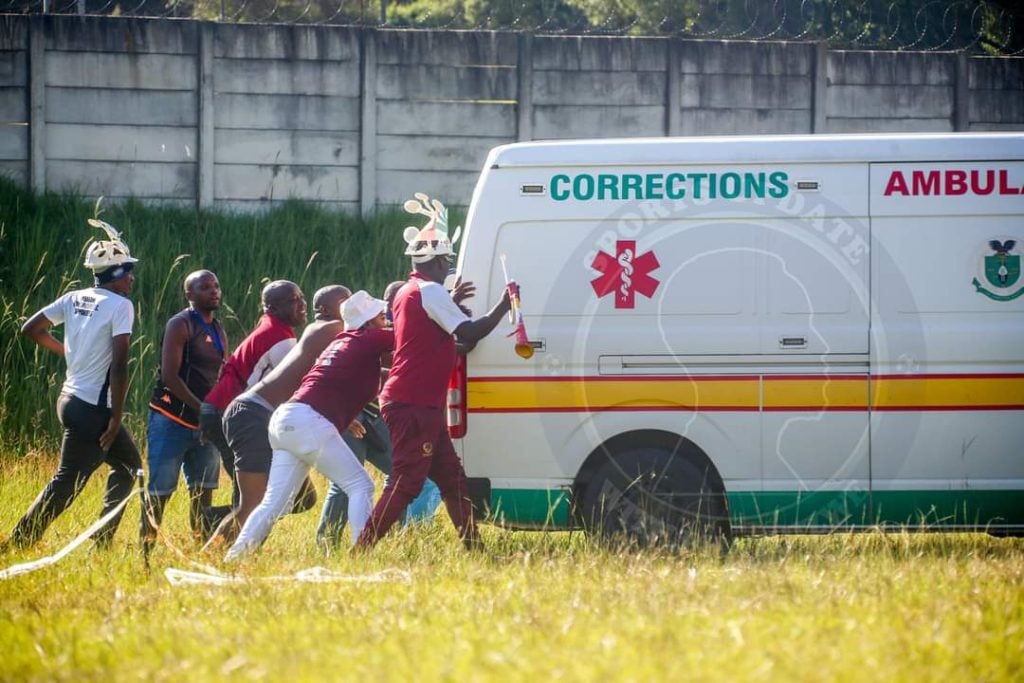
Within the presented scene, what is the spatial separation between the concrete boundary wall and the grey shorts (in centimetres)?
538

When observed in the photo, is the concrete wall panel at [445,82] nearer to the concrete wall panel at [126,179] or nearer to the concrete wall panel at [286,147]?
the concrete wall panel at [286,147]

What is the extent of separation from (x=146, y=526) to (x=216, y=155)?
5.85 meters

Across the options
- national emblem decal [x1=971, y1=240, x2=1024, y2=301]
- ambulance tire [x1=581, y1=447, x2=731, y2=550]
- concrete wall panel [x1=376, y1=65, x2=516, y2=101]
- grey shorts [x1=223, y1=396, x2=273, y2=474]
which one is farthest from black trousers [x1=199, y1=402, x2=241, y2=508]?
concrete wall panel [x1=376, y1=65, x2=516, y2=101]

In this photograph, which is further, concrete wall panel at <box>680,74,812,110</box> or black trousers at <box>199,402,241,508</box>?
concrete wall panel at <box>680,74,812,110</box>

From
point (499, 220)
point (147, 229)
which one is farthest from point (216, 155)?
point (499, 220)

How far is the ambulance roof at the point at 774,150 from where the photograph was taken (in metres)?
7.92

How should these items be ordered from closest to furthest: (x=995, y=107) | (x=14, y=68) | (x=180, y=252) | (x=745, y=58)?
(x=14, y=68) → (x=180, y=252) → (x=745, y=58) → (x=995, y=107)

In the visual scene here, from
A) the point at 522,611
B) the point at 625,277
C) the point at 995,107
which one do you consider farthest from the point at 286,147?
the point at 522,611

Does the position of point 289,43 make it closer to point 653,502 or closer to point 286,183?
point 286,183

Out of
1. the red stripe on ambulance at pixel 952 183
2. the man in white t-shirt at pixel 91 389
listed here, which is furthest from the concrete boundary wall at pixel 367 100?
the red stripe on ambulance at pixel 952 183

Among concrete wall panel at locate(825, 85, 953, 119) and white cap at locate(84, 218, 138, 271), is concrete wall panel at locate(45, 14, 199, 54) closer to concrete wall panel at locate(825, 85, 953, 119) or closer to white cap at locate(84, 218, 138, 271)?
white cap at locate(84, 218, 138, 271)

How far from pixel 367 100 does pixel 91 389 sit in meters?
5.47

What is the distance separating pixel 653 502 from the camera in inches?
317

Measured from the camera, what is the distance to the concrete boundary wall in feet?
42.7
